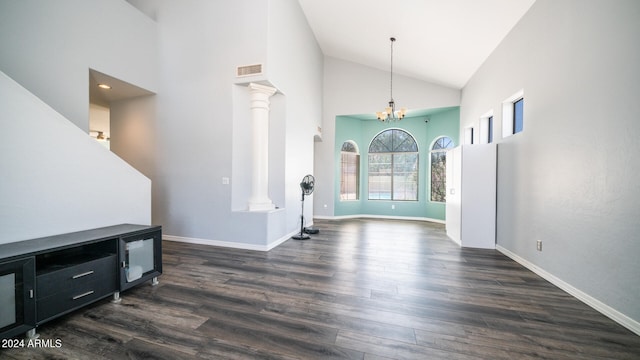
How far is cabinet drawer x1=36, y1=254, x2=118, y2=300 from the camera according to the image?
1.83 metres

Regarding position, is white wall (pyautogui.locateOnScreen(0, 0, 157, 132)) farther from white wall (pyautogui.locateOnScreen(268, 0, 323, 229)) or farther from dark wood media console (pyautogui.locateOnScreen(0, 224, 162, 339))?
white wall (pyautogui.locateOnScreen(268, 0, 323, 229))

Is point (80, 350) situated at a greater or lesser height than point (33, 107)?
lesser

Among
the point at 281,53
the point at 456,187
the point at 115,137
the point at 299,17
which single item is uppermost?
the point at 299,17

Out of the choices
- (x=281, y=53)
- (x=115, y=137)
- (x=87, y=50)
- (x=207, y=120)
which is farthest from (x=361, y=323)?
(x=115, y=137)

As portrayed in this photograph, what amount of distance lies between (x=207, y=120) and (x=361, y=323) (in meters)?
4.10

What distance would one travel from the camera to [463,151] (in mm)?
4469

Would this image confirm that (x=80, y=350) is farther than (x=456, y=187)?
No

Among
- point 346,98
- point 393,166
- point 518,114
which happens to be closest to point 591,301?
point 518,114

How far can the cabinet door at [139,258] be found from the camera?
2.35m

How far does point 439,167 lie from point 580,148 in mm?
4833

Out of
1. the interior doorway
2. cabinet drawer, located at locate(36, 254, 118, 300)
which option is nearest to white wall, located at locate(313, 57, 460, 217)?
the interior doorway

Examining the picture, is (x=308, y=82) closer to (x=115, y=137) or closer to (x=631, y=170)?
(x=115, y=137)

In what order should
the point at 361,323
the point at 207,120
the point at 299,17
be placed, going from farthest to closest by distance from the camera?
the point at 299,17, the point at 207,120, the point at 361,323

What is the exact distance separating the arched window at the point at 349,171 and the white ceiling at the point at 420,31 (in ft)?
8.67
